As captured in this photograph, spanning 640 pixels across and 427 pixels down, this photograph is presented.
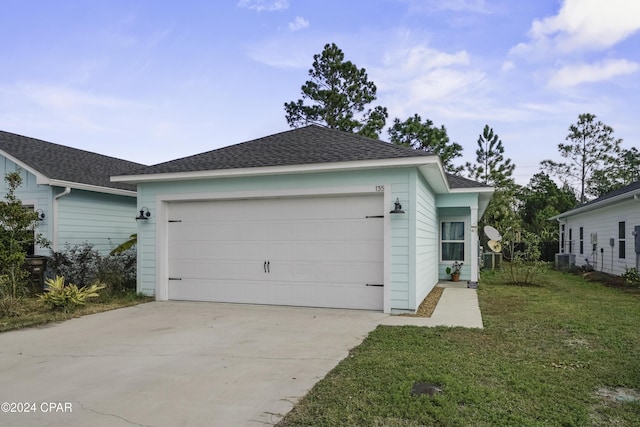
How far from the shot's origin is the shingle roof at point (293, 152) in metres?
7.59

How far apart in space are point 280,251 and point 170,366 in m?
3.88

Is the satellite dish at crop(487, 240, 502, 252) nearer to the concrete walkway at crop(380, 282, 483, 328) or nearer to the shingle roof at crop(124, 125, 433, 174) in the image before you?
the concrete walkway at crop(380, 282, 483, 328)

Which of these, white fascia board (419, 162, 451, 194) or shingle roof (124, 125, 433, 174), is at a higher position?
shingle roof (124, 125, 433, 174)

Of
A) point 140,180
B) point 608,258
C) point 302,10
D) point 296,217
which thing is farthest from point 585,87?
point 140,180

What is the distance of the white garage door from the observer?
7637 millimetres

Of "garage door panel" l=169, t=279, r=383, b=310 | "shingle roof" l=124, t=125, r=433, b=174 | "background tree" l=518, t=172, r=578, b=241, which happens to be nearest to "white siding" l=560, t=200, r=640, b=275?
"shingle roof" l=124, t=125, r=433, b=174

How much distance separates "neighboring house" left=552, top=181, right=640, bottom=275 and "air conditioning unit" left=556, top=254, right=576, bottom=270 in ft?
0.21

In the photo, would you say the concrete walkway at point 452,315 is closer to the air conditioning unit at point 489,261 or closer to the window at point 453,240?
the window at point 453,240

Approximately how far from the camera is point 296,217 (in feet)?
26.5

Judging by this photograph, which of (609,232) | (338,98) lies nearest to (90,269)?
(609,232)

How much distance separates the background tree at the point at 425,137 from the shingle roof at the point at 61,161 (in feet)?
56.7

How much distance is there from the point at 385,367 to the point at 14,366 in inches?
152

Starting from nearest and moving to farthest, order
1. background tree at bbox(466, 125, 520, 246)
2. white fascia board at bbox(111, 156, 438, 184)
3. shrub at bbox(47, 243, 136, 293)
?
1. white fascia board at bbox(111, 156, 438, 184)
2. shrub at bbox(47, 243, 136, 293)
3. background tree at bbox(466, 125, 520, 246)

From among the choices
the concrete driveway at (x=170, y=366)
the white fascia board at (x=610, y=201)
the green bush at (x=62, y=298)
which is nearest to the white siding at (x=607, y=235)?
the white fascia board at (x=610, y=201)
